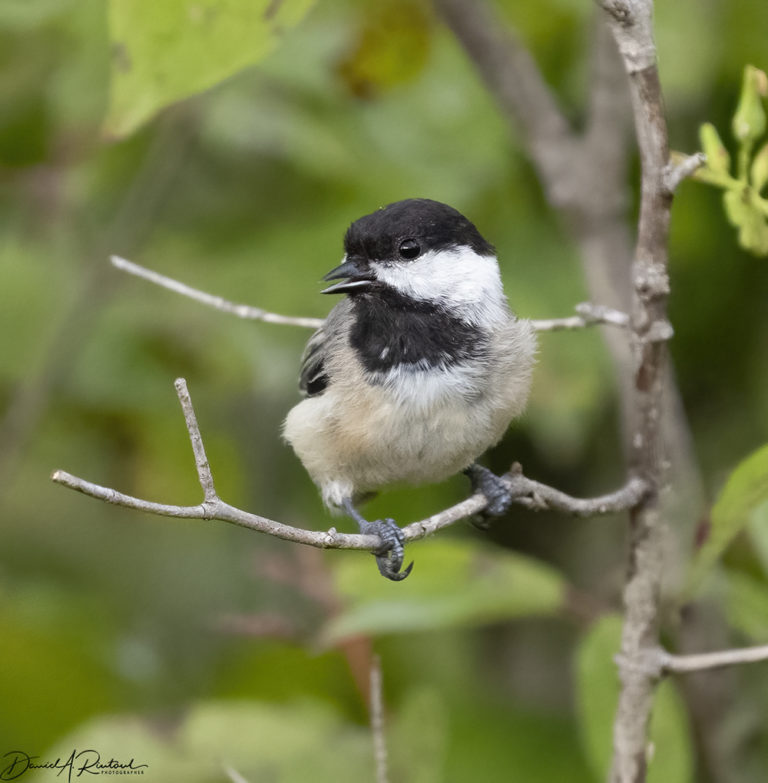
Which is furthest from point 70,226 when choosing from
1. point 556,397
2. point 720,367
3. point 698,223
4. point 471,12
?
point 720,367

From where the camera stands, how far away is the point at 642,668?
164cm

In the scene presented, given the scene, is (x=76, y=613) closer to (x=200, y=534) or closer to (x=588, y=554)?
(x=200, y=534)

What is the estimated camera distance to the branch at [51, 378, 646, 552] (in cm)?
113

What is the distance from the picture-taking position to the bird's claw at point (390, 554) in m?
1.95

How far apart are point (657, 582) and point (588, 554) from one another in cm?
158

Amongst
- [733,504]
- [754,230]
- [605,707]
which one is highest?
[754,230]

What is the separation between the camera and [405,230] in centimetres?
214

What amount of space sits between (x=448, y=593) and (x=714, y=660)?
0.58 metres

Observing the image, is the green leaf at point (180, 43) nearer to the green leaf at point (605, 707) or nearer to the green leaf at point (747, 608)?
the green leaf at point (605, 707)

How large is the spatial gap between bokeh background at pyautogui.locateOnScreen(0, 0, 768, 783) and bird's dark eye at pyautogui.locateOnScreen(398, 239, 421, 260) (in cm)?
38

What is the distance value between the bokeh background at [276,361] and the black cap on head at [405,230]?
361mm
